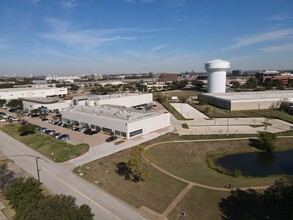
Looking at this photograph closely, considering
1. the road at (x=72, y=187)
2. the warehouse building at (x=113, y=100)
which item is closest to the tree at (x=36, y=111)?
the warehouse building at (x=113, y=100)

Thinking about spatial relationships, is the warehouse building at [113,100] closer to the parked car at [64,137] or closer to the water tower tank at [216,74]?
the parked car at [64,137]

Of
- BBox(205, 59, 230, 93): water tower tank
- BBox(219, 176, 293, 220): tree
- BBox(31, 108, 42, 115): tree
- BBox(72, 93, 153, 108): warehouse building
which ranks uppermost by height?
BBox(205, 59, 230, 93): water tower tank

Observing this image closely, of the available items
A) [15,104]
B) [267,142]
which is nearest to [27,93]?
[15,104]

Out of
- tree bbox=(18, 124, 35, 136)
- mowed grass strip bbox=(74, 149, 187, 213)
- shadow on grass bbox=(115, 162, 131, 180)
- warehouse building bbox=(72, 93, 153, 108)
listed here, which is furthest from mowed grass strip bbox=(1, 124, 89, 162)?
warehouse building bbox=(72, 93, 153, 108)

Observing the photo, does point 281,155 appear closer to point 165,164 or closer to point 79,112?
point 165,164

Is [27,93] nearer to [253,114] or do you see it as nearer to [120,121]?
[120,121]

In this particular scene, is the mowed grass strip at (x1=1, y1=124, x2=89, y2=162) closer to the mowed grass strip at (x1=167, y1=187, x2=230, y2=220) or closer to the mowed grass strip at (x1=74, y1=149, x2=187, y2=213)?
the mowed grass strip at (x1=74, y1=149, x2=187, y2=213)
